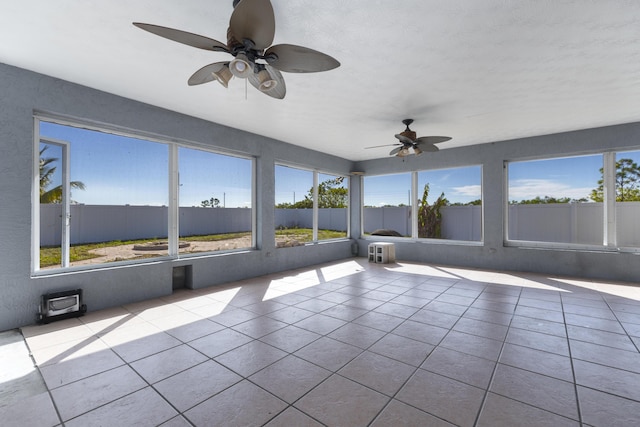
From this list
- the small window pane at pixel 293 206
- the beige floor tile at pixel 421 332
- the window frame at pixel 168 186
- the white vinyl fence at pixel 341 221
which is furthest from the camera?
the small window pane at pixel 293 206

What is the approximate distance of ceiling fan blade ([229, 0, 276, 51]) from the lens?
1.62m

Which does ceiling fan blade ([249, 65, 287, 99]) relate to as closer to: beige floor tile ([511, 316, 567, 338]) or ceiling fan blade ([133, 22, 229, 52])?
ceiling fan blade ([133, 22, 229, 52])

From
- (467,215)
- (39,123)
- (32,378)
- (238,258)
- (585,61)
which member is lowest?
(32,378)

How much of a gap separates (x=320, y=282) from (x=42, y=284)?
3.72 m

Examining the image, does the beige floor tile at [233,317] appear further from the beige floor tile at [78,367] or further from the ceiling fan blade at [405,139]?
the ceiling fan blade at [405,139]

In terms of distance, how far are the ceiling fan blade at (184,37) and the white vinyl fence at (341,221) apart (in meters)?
2.98

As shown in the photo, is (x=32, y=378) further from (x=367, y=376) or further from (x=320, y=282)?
(x=320, y=282)

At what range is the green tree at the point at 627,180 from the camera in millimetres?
5059

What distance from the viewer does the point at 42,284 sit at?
10.4 ft

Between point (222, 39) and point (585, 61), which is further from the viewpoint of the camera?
point (585, 61)

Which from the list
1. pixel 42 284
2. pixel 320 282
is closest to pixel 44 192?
pixel 42 284

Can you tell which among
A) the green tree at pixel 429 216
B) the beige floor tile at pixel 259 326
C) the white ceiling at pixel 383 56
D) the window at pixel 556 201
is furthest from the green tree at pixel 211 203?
the window at pixel 556 201

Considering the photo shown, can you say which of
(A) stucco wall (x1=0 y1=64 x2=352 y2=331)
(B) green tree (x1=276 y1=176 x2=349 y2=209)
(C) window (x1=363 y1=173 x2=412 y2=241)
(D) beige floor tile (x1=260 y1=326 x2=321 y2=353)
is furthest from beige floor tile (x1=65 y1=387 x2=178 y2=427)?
(C) window (x1=363 y1=173 x2=412 y2=241)

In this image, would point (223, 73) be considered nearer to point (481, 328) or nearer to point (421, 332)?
point (421, 332)
